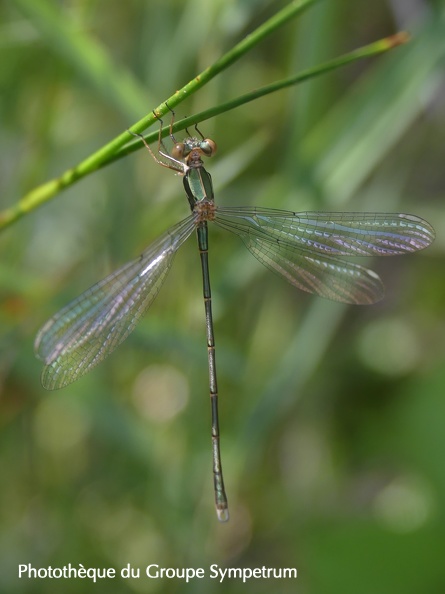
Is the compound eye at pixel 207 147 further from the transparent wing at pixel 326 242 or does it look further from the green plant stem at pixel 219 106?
the green plant stem at pixel 219 106

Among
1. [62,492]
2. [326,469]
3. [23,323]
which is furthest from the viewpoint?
[326,469]

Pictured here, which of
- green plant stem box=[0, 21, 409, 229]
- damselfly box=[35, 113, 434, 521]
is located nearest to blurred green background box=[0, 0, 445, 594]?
damselfly box=[35, 113, 434, 521]

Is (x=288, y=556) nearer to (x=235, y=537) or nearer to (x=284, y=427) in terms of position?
(x=235, y=537)

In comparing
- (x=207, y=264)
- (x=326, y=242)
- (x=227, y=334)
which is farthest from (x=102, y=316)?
(x=227, y=334)

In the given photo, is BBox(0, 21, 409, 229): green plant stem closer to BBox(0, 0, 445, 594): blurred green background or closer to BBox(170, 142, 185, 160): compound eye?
BBox(170, 142, 185, 160): compound eye

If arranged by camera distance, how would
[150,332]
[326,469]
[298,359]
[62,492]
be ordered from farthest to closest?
[326,469] → [62,492] → [298,359] → [150,332]

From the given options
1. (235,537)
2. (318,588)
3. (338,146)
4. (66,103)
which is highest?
(66,103)

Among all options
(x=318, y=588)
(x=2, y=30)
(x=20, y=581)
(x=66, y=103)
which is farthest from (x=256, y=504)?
(x=2, y=30)
